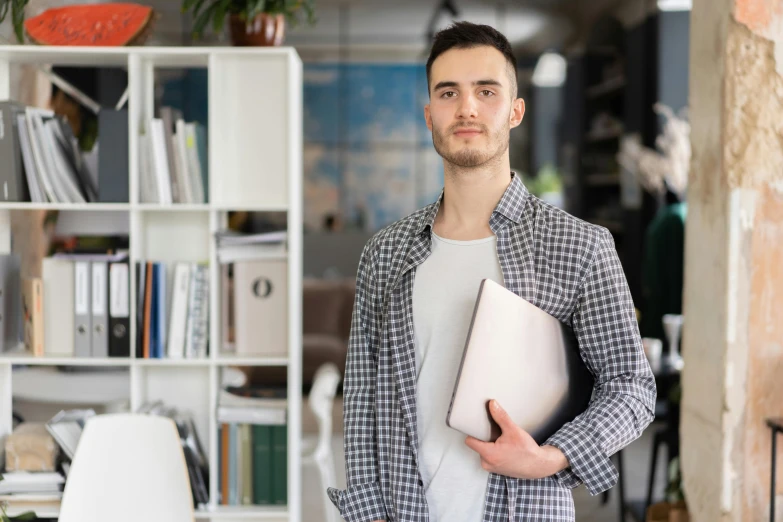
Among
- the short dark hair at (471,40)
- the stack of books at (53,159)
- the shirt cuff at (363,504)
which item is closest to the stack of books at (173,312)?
the stack of books at (53,159)

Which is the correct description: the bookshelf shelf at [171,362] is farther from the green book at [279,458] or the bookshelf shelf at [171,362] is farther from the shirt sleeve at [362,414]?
the shirt sleeve at [362,414]

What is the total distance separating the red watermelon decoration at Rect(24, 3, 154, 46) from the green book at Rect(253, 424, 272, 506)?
4.43ft

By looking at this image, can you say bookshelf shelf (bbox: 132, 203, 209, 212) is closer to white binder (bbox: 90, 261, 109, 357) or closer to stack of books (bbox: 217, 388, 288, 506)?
white binder (bbox: 90, 261, 109, 357)

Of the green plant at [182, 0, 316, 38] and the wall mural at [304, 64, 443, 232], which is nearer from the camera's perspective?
the green plant at [182, 0, 316, 38]

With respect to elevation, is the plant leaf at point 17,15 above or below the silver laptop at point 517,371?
above

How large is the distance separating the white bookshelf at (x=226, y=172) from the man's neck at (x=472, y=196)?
1406mm

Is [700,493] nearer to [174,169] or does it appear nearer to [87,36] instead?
[174,169]

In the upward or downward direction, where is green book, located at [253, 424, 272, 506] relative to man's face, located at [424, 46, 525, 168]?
downward

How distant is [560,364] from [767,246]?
136 centimetres

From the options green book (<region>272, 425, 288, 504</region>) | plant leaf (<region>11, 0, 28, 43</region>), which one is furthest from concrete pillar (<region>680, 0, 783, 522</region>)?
plant leaf (<region>11, 0, 28, 43</region>)

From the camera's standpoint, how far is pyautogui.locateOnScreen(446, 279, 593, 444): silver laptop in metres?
1.24

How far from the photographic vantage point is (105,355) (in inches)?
106

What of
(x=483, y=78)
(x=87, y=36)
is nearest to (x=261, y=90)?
(x=87, y=36)

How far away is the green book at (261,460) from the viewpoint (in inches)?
111
